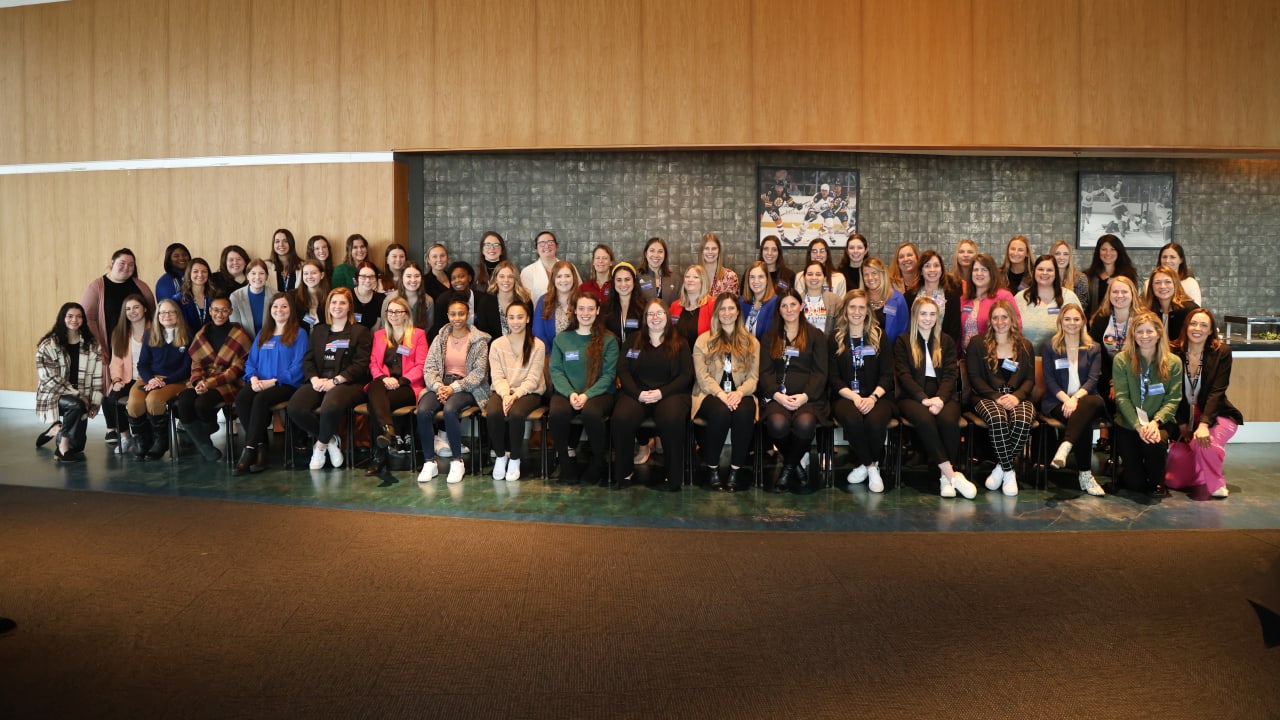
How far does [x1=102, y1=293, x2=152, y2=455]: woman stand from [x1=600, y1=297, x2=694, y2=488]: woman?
140 inches

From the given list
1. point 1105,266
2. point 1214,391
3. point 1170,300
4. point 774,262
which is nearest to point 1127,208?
point 1105,266

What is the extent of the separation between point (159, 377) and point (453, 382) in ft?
7.22

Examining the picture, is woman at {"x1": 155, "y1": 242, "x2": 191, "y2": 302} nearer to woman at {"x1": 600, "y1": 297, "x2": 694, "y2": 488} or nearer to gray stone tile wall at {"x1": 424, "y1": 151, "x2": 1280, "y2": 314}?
gray stone tile wall at {"x1": 424, "y1": 151, "x2": 1280, "y2": 314}

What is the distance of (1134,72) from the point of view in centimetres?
647

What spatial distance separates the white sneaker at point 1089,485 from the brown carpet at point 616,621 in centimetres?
82

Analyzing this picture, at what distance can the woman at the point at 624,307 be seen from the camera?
5.43 meters

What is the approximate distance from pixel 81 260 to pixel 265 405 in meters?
3.62

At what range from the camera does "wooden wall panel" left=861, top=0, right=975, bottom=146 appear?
6473mm

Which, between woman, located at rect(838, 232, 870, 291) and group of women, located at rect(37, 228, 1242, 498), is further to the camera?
woman, located at rect(838, 232, 870, 291)

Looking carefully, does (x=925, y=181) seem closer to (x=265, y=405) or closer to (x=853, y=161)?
(x=853, y=161)

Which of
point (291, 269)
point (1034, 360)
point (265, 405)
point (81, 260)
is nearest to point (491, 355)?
point (265, 405)

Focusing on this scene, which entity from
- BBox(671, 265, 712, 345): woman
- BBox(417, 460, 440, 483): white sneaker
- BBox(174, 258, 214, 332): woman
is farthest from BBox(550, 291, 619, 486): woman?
BBox(174, 258, 214, 332): woman

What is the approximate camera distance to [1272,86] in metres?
6.48

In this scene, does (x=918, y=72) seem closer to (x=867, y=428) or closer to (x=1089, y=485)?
(x=867, y=428)
